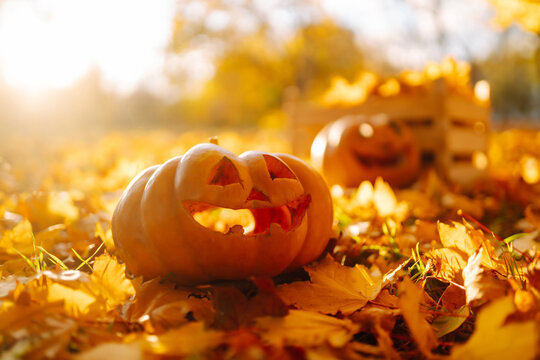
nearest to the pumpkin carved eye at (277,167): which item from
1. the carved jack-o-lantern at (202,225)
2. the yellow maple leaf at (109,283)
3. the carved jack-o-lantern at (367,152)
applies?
the carved jack-o-lantern at (202,225)

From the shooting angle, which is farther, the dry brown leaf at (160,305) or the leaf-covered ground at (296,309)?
the dry brown leaf at (160,305)

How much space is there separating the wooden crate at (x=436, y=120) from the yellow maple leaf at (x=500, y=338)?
9.73 ft

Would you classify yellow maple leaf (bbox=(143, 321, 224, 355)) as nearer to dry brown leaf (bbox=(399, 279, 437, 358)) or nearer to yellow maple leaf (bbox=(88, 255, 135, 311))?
yellow maple leaf (bbox=(88, 255, 135, 311))

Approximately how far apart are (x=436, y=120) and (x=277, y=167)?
8.65 ft

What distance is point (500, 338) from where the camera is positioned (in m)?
0.71

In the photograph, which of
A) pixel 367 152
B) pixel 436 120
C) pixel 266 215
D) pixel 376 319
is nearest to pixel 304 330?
pixel 376 319

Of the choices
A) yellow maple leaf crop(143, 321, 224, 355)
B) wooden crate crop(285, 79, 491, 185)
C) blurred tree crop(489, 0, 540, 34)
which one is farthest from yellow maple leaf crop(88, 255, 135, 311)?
blurred tree crop(489, 0, 540, 34)

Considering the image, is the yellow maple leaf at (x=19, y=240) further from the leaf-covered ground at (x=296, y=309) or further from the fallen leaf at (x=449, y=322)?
the fallen leaf at (x=449, y=322)

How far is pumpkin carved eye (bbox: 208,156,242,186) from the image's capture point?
3.90 feet

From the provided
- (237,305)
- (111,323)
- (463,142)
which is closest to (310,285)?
(237,305)

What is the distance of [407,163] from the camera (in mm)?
3258

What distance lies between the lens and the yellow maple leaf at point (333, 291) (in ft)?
3.42

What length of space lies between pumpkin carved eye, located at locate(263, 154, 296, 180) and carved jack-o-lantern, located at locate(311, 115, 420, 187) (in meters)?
1.92

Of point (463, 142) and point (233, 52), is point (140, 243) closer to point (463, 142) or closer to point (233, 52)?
point (463, 142)
